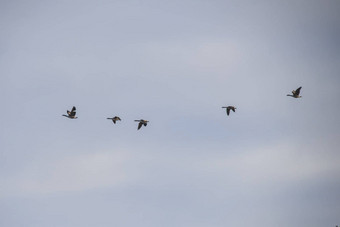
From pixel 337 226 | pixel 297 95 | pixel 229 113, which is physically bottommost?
pixel 337 226

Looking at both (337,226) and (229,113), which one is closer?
(229,113)

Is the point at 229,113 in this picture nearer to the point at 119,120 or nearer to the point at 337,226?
the point at 119,120

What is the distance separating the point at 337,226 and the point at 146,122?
9328 cm

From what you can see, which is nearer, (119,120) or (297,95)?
(119,120)

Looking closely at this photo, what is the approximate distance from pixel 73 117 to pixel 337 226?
349 ft

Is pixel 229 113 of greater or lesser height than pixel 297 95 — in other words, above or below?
below

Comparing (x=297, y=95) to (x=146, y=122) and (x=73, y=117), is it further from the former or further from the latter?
(x=73, y=117)

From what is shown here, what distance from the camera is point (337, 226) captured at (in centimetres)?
14688

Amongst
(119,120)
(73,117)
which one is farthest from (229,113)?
(73,117)

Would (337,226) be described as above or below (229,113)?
below

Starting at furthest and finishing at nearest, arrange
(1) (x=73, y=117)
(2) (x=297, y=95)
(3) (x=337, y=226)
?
(3) (x=337, y=226) → (2) (x=297, y=95) → (1) (x=73, y=117)

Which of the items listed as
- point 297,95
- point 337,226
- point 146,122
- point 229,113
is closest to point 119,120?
point 146,122

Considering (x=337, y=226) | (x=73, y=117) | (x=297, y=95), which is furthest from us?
(x=337, y=226)

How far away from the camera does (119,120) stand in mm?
86812
